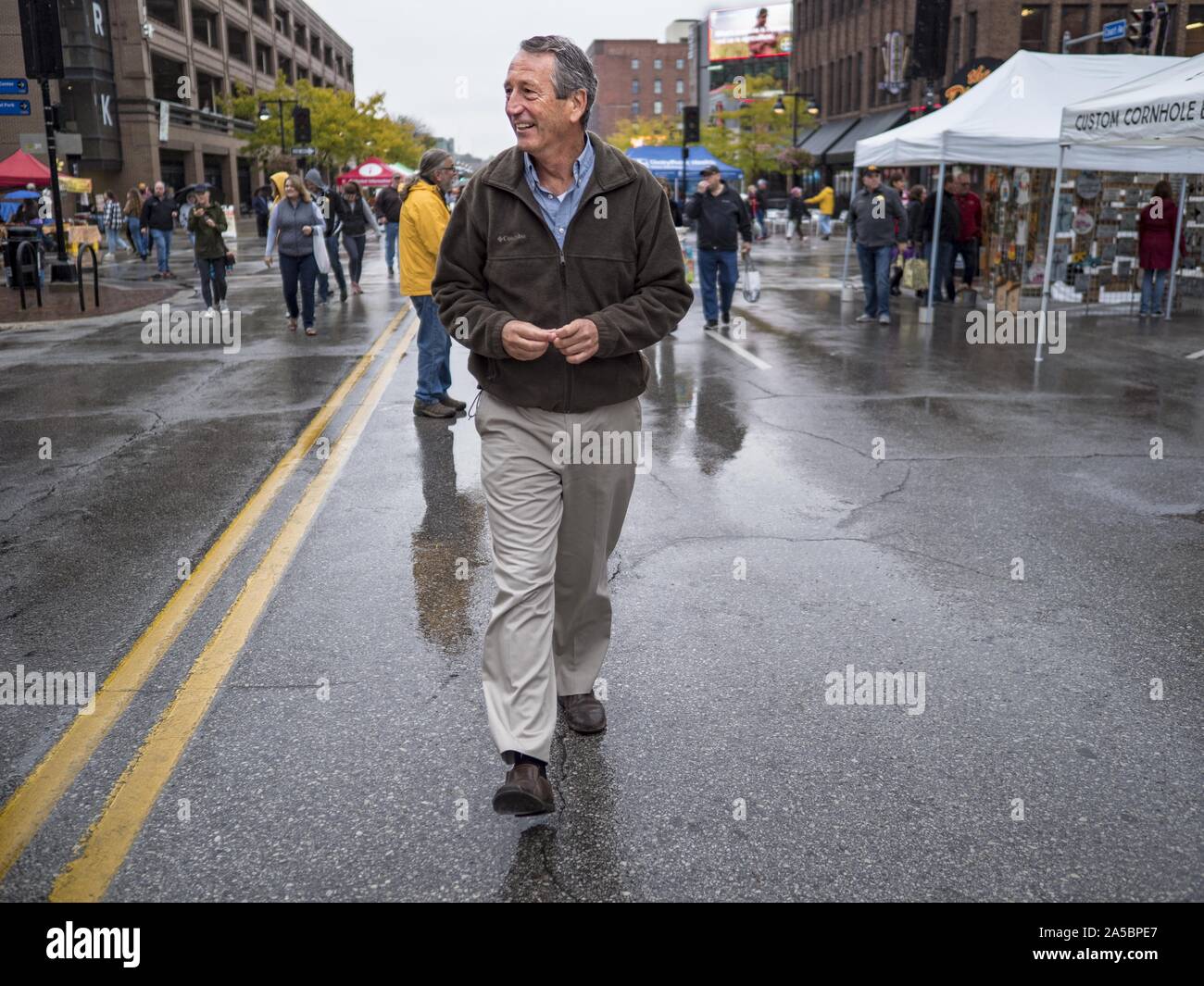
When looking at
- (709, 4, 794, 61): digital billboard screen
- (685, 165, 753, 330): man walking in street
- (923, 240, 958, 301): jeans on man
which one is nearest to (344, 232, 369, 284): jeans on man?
(685, 165, 753, 330): man walking in street

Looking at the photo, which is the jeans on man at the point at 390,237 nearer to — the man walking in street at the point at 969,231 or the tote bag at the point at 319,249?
the tote bag at the point at 319,249

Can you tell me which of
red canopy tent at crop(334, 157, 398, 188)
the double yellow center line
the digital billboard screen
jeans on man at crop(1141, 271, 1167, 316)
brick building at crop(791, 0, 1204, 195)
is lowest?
the double yellow center line

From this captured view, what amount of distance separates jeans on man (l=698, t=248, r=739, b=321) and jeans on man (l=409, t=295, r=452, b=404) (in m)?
5.59

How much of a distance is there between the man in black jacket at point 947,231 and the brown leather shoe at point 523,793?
53.4 feet

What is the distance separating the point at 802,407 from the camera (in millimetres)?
9867

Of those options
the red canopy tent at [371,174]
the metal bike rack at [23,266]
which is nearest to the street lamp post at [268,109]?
the red canopy tent at [371,174]

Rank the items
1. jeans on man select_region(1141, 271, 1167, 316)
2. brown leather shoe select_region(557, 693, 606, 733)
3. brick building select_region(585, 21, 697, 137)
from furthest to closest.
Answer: brick building select_region(585, 21, 697, 137) < jeans on man select_region(1141, 271, 1167, 316) < brown leather shoe select_region(557, 693, 606, 733)

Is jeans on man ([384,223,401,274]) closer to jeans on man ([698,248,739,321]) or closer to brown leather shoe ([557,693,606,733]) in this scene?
jeans on man ([698,248,739,321])

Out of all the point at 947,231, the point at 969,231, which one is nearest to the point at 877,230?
the point at 947,231

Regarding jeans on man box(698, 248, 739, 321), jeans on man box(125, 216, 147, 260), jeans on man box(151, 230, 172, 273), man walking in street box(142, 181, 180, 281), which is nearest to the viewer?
jeans on man box(698, 248, 739, 321)

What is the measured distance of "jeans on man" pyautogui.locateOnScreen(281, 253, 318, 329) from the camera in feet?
46.8

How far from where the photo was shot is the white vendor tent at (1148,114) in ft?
32.2
